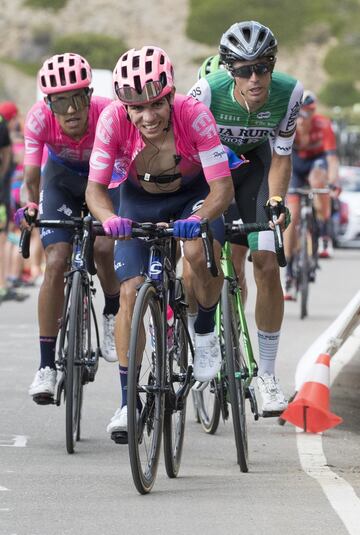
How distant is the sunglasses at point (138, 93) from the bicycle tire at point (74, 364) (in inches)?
49.9

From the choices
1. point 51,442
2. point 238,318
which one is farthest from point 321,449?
point 51,442

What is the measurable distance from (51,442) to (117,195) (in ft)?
4.76

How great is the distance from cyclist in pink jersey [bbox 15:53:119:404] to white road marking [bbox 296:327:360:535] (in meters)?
1.26

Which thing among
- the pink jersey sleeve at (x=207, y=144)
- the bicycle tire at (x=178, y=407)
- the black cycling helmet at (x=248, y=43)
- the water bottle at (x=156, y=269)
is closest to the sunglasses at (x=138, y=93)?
the pink jersey sleeve at (x=207, y=144)

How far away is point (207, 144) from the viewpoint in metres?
7.75

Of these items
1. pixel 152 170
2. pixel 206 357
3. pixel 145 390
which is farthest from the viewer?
pixel 206 357

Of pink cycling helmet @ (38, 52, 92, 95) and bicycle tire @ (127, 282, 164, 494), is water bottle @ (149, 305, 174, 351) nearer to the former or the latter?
bicycle tire @ (127, 282, 164, 494)

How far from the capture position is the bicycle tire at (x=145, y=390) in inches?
278

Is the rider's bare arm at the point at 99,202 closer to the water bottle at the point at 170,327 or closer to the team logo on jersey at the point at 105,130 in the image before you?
the team logo on jersey at the point at 105,130

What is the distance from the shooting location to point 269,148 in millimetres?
9203

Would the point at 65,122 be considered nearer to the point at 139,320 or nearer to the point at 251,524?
the point at 139,320

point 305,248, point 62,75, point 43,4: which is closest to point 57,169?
point 62,75

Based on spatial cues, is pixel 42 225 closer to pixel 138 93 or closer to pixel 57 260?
pixel 57 260

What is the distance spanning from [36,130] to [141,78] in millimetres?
1492
